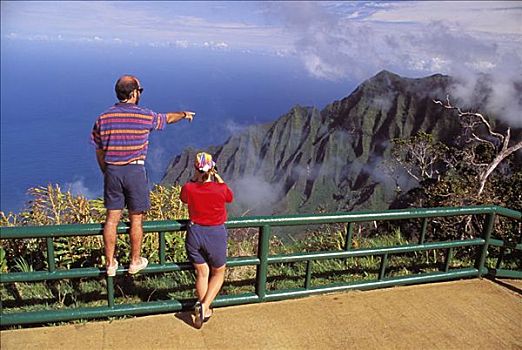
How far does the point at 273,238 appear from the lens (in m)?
6.35

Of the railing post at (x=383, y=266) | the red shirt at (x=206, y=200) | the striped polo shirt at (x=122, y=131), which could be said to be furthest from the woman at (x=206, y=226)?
the railing post at (x=383, y=266)

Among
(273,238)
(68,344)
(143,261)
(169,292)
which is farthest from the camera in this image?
(273,238)

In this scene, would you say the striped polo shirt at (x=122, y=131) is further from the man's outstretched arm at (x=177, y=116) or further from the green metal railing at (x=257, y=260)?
the green metal railing at (x=257, y=260)

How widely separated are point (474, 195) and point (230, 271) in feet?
19.8

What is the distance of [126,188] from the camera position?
350cm

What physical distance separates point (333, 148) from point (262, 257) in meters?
121

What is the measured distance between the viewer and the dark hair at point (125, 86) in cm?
340

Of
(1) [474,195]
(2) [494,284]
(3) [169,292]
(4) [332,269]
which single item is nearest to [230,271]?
(3) [169,292]

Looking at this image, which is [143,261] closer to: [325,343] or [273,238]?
[325,343]

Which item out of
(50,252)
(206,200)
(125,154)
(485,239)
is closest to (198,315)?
(206,200)

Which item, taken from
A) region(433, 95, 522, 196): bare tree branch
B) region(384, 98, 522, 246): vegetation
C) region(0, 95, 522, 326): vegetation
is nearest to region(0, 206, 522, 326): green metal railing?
region(0, 95, 522, 326): vegetation

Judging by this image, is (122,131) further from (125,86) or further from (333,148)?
(333,148)

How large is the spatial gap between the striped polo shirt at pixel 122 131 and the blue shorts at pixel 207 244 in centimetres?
65

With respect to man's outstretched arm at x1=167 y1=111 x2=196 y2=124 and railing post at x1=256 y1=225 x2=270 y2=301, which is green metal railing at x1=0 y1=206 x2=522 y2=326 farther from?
man's outstretched arm at x1=167 y1=111 x2=196 y2=124
